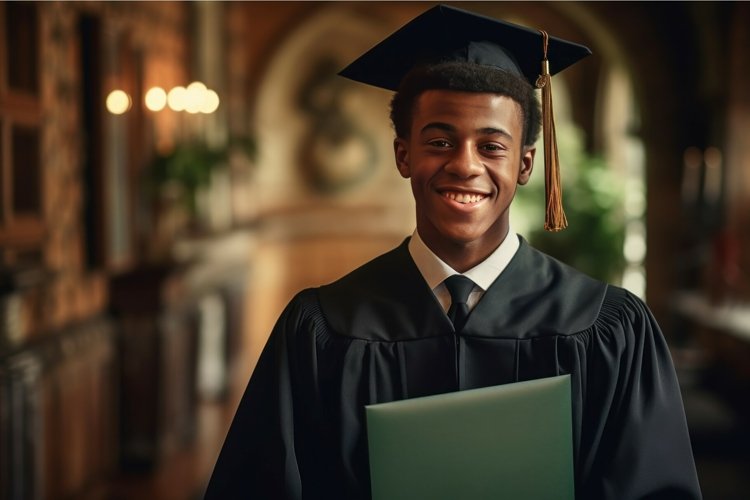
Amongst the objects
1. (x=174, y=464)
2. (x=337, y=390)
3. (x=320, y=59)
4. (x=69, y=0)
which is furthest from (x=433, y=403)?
(x=320, y=59)

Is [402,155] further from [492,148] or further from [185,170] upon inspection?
[185,170]

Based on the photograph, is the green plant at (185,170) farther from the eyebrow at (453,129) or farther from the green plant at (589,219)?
the eyebrow at (453,129)

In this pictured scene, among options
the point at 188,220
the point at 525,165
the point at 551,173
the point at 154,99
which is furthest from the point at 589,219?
the point at 525,165

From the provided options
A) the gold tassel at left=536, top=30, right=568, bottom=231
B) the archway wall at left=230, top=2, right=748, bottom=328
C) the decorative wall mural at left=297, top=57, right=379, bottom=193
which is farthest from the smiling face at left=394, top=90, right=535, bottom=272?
the decorative wall mural at left=297, top=57, right=379, bottom=193

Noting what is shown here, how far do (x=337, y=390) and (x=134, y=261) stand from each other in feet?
14.6

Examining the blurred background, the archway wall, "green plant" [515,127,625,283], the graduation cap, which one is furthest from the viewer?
"green plant" [515,127,625,283]

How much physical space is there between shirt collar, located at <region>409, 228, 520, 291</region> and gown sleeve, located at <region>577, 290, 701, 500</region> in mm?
165

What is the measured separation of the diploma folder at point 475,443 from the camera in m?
1.17

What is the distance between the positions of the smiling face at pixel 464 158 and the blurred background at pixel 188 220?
2197mm

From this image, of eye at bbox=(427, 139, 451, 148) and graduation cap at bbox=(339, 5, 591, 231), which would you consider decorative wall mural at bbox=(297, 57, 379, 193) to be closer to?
graduation cap at bbox=(339, 5, 591, 231)

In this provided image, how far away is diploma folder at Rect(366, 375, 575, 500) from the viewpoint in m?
1.17

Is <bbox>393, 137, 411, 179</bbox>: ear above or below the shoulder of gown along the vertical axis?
above

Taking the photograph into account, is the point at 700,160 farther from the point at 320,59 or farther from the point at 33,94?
the point at 320,59

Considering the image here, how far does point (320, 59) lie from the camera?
11.5m
